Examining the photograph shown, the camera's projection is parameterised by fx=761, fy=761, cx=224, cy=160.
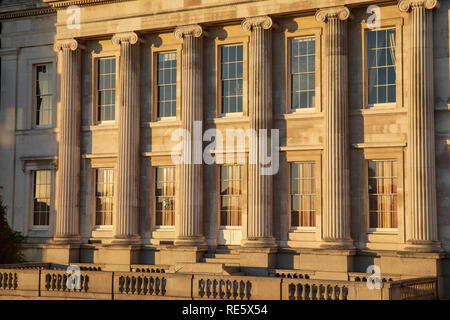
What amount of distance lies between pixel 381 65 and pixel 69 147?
14.3 meters

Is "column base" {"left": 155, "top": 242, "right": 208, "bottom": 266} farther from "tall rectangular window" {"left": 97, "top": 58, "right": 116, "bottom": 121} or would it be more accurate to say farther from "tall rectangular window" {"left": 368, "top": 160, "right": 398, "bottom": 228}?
"tall rectangular window" {"left": 368, "top": 160, "right": 398, "bottom": 228}

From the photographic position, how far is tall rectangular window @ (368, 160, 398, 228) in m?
29.0

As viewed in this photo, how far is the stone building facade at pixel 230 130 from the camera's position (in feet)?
93.4

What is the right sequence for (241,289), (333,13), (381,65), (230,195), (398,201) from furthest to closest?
(230,195) < (333,13) < (381,65) < (398,201) < (241,289)

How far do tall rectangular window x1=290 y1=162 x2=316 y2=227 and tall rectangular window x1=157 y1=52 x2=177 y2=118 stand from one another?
250 inches

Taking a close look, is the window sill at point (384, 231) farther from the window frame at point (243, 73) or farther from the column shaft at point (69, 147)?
the column shaft at point (69, 147)

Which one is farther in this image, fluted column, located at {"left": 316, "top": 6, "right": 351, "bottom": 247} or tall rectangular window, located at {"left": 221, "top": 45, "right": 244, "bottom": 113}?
tall rectangular window, located at {"left": 221, "top": 45, "right": 244, "bottom": 113}

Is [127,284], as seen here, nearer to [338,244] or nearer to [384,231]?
[338,244]

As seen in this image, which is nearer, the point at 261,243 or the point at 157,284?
the point at 157,284

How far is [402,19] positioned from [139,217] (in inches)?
546

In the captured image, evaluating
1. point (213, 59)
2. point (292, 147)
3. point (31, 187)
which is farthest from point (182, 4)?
point (31, 187)

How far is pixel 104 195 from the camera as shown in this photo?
1358 inches

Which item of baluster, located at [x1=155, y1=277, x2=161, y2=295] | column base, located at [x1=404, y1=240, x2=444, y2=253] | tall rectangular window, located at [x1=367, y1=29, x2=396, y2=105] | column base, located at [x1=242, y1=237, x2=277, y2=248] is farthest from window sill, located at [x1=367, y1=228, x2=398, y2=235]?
baluster, located at [x1=155, y1=277, x2=161, y2=295]

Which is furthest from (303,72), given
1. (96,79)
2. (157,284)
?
(157,284)
